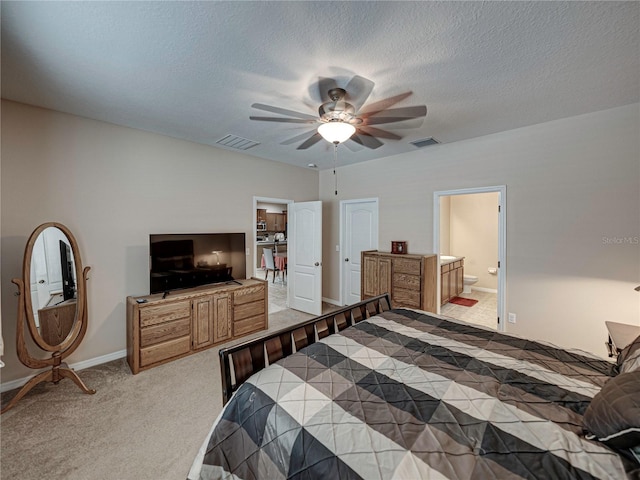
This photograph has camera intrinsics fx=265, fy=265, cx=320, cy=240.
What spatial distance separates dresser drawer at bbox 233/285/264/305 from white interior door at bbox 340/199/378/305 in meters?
1.92

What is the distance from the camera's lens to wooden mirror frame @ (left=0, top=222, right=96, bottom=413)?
2.27 metres

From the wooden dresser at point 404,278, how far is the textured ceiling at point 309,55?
6.36 feet

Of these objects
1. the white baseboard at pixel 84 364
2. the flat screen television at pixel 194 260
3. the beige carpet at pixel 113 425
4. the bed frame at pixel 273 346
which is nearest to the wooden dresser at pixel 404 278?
the bed frame at pixel 273 346

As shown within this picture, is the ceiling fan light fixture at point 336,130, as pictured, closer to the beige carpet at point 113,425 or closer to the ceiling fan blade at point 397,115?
the ceiling fan blade at point 397,115

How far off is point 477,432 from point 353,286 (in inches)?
162

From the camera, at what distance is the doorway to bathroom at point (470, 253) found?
5.05 meters

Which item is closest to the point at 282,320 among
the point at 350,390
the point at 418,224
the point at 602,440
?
the point at 418,224

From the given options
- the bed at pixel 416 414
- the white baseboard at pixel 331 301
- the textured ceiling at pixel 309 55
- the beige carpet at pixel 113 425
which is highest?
the textured ceiling at pixel 309 55

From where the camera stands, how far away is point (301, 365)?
60.9 inches

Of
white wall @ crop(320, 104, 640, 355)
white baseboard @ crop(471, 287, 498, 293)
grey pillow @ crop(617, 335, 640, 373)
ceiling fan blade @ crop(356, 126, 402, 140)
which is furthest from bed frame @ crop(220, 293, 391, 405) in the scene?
white baseboard @ crop(471, 287, 498, 293)

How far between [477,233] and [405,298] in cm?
370

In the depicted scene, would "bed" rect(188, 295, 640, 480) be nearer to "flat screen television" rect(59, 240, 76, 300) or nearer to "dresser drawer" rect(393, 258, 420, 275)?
"dresser drawer" rect(393, 258, 420, 275)

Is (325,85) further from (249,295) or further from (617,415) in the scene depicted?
(249,295)

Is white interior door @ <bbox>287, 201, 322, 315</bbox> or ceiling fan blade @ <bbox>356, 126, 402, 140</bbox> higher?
ceiling fan blade @ <bbox>356, 126, 402, 140</bbox>
